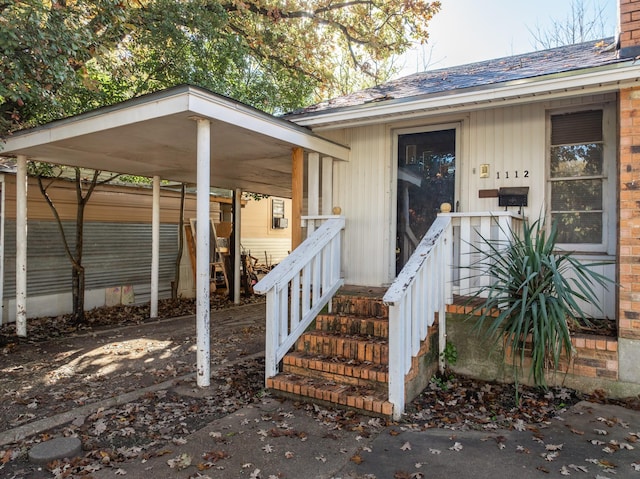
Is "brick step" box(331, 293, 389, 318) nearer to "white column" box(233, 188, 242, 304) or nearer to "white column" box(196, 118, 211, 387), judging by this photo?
"white column" box(196, 118, 211, 387)

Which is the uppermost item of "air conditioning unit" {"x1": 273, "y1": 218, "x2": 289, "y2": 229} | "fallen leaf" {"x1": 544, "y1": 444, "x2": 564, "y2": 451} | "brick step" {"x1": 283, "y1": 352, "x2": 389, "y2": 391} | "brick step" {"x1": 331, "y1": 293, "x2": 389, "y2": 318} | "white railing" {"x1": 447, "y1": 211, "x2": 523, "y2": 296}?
"air conditioning unit" {"x1": 273, "y1": 218, "x2": 289, "y2": 229}

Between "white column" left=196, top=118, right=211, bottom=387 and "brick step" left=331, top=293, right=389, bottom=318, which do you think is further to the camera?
"brick step" left=331, top=293, right=389, bottom=318

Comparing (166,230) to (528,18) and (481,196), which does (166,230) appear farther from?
(528,18)

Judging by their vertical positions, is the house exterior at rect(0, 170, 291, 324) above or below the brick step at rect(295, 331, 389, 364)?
above

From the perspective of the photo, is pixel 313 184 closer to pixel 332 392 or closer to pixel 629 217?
pixel 332 392

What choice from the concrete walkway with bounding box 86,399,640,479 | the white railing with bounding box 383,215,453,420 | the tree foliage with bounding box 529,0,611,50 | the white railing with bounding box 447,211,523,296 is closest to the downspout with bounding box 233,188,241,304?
the white railing with bounding box 447,211,523,296

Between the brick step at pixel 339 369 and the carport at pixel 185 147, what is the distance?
2.86 ft

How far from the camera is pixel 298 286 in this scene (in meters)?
4.34

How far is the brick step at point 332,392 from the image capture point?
11.3 feet

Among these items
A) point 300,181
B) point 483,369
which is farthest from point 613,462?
point 300,181

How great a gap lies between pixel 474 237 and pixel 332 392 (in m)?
2.16

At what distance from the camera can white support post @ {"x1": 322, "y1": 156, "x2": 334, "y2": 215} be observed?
18.7ft

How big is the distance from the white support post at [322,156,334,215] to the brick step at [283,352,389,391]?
6.94 ft

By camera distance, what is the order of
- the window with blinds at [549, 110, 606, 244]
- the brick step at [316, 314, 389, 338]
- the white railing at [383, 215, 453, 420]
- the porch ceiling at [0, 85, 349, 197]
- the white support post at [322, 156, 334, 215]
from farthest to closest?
the white support post at [322, 156, 334, 215], the window with blinds at [549, 110, 606, 244], the brick step at [316, 314, 389, 338], the porch ceiling at [0, 85, 349, 197], the white railing at [383, 215, 453, 420]
